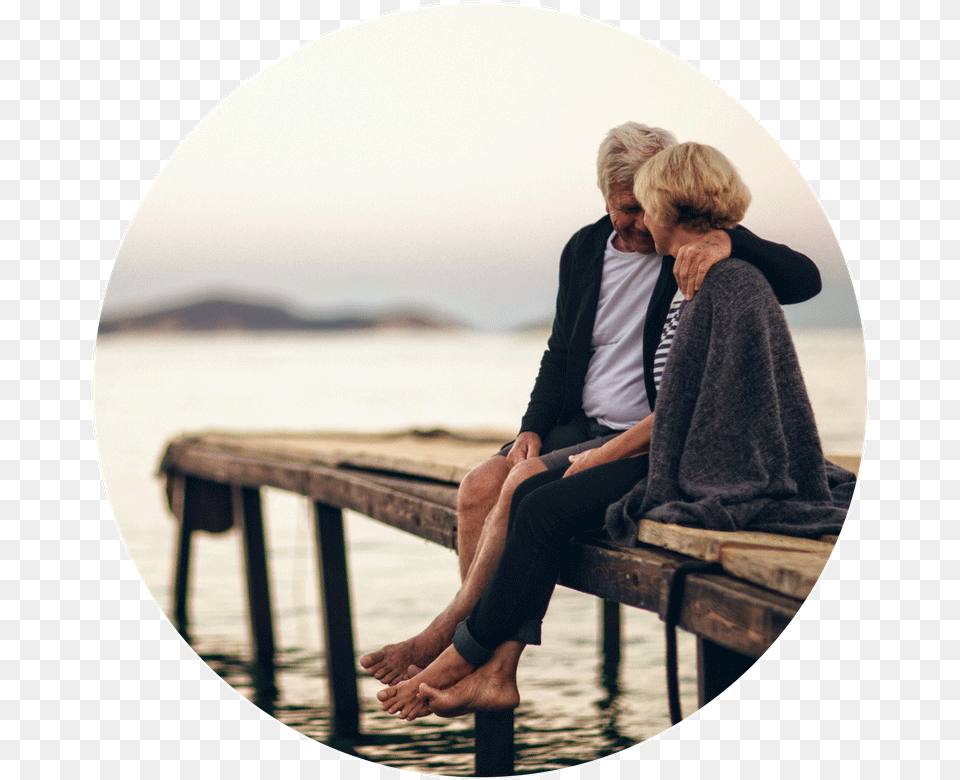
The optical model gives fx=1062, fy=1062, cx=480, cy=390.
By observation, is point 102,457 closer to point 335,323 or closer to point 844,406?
point 335,323

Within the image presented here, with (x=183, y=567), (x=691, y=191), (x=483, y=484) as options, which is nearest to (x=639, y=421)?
(x=483, y=484)

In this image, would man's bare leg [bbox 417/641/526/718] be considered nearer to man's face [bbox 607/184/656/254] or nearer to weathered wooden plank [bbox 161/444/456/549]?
weathered wooden plank [bbox 161/444/456/549]

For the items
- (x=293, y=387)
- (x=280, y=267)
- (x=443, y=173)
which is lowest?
(x=293, y=387)

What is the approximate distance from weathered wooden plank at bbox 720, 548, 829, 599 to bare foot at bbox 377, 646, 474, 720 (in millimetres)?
844

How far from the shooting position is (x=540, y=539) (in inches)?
114

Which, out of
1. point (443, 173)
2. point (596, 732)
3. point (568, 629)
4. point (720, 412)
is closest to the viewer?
point (720, 412)

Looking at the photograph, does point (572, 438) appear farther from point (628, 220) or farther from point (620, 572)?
point (628, 220)

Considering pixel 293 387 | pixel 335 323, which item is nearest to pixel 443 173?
pixel 335 323

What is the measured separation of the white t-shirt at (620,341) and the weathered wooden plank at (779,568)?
565 millimetres

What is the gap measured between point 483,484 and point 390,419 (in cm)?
70

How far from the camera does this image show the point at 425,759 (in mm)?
3492

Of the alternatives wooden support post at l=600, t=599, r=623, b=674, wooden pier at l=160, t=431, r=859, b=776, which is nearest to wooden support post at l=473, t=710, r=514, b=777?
wooden pier at l=160, t=431, r=859, b=776

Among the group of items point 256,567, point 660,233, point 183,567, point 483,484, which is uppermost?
point 660,233

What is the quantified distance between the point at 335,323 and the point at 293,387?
305 millimetres
